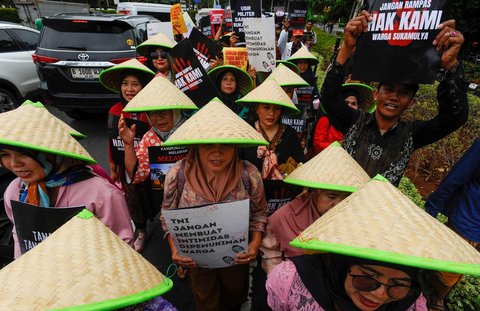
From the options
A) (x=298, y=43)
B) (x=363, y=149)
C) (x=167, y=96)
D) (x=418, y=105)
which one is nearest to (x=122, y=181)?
(x=167, y=96)

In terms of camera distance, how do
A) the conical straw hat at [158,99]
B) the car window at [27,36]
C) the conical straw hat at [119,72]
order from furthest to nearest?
the car window at [27,36] < the conical straw hat at [119,72] < the conical straw hat at [158,99]

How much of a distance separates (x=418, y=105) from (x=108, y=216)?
5805 mm

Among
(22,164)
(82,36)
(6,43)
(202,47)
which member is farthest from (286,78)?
(6,43)

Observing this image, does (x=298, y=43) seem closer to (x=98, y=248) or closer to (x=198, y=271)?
(x=198, y=271)

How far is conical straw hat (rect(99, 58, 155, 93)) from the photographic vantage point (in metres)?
2.82

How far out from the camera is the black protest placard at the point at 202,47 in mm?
3988

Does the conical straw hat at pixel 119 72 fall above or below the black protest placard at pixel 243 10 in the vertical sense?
below

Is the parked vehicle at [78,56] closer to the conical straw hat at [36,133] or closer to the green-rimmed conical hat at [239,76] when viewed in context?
the green-rimmed conical hat at [239,76]

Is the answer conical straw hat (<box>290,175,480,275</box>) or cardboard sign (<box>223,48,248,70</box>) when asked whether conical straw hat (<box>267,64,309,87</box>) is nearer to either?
cardboard sign (<box>223,48,248,70</box>)

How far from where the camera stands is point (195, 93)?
Answer: 10.3 feet

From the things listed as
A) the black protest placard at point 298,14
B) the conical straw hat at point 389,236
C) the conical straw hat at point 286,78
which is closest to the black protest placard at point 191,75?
the conical straw hat at point 286,78

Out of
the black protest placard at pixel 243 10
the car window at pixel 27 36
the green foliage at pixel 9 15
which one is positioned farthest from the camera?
the green foliage at pixel 9 15

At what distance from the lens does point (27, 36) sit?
5867 mm

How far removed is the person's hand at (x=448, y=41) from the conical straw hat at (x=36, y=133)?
1.96 m
